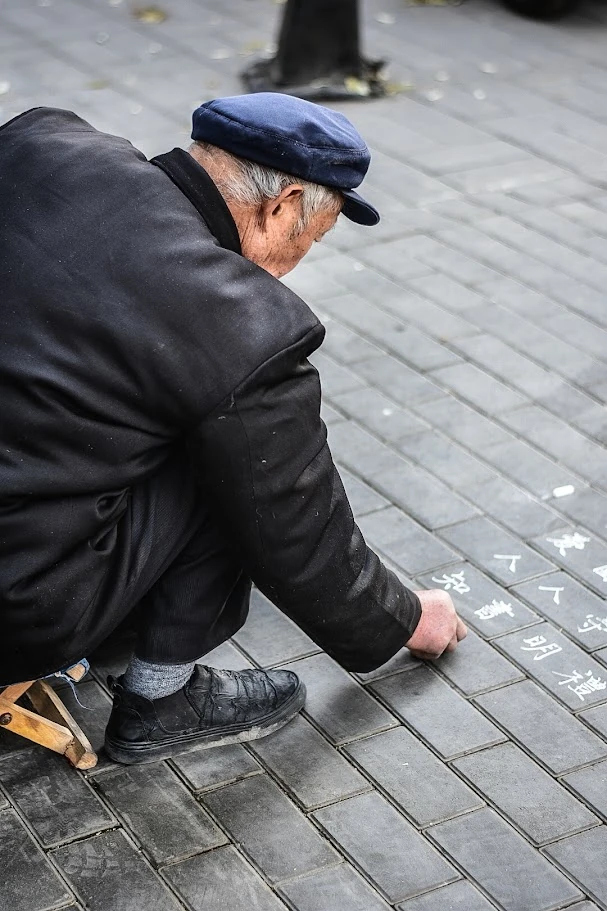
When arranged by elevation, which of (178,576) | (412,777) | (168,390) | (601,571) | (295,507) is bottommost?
(412,777)

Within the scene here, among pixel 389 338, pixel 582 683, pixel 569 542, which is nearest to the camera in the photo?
pixel 582 683

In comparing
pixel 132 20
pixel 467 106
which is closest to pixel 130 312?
pixel 467 106

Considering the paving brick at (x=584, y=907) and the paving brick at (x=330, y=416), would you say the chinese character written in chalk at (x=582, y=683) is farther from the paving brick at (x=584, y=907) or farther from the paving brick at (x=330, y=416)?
the paving brick at (x=330, y=416)

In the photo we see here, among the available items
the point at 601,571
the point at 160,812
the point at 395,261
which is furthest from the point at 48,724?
the point at 395,261

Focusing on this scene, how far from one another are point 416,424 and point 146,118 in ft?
9.82

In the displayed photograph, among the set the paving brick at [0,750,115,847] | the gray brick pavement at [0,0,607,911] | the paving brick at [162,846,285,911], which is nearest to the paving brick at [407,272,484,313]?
the gray brick pavement at [0,0,607,911]

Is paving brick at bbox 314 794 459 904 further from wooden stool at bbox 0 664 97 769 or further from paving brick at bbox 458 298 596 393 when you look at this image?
paving brick at bbox 458 298 596 393

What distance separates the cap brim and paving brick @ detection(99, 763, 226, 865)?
4.22 ft

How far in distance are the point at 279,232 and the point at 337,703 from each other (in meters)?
1.16

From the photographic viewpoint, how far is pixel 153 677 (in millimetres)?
2855

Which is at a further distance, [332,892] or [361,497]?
[361,497]

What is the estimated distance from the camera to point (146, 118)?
254 inches

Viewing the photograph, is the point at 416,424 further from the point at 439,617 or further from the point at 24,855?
the point at 24,855

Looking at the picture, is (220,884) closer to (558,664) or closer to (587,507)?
(558,664)
